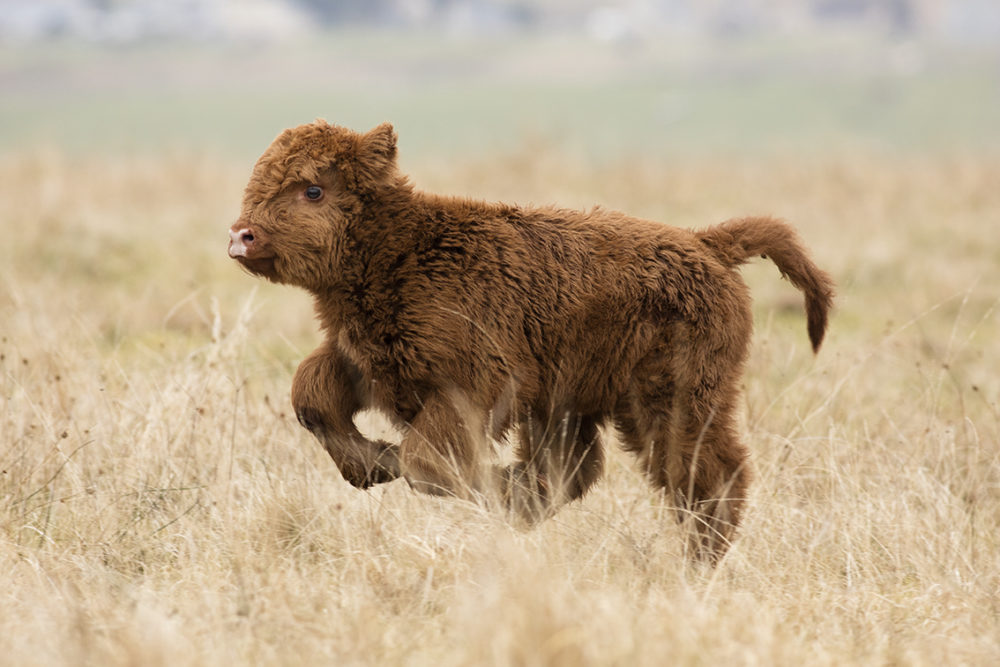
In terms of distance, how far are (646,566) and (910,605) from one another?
41.1 inches

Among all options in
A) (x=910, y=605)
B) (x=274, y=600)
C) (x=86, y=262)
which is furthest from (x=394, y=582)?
(x=86, y=262)

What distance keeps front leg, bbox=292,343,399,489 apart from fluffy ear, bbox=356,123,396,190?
0.69 metres

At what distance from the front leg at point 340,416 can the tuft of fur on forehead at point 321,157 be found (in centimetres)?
69

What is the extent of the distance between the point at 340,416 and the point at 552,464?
100 cm

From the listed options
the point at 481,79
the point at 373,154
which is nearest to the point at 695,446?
the point at 373,154

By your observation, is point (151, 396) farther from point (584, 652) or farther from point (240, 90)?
point (240, 90)

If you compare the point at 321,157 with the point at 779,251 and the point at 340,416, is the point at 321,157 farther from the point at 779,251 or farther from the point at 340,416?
the point at 779,251

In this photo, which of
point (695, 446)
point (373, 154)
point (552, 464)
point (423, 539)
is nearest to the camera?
point (423, 539)

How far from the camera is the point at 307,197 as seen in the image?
452 cm

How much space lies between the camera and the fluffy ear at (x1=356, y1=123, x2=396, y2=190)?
458cm

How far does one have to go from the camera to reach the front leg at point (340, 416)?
448cm

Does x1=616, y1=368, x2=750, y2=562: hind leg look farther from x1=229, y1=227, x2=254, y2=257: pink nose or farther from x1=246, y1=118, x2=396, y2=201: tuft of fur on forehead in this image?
x1=229, y1=227, x2=254, y2=257: pink nose

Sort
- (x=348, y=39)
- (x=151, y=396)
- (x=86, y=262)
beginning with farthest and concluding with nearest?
1. (x=348, y=39)
2. (x=86, y=262)
3. (x=151, y=396)

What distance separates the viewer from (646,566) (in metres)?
4.27
